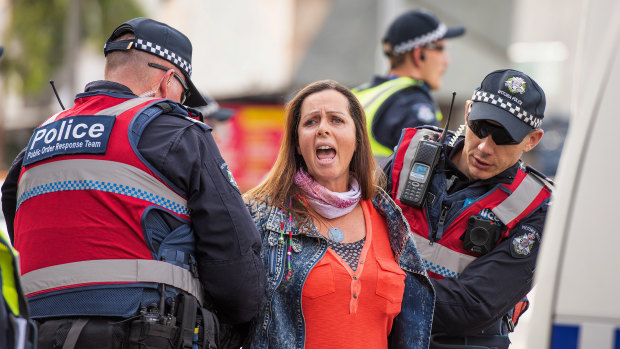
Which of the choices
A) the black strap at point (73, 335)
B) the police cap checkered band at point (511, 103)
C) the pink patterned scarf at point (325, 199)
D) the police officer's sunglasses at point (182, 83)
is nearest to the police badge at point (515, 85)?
the police cap checkered band at point (511, 103)

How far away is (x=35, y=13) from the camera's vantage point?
3253 cm

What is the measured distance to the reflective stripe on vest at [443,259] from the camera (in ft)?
12.8

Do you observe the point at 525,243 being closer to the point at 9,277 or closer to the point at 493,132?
the point at 493,132

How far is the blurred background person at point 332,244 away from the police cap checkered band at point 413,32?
1.90 meters

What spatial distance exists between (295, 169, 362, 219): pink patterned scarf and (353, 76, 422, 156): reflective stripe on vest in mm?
1322

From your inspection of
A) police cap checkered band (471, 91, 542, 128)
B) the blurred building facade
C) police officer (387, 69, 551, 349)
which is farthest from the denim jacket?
the blurred building facade

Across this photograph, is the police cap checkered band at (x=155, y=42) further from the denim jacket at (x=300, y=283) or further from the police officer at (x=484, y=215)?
the police officer at (x=484, y=215)

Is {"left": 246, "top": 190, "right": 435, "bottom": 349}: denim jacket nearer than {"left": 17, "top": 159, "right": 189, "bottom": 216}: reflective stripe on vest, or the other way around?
{"left": 17, "top": 159, "right": 189, "bottom": 216}: reflective stripe on vest

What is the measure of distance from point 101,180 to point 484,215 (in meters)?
1.72

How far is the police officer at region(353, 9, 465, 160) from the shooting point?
529 cm

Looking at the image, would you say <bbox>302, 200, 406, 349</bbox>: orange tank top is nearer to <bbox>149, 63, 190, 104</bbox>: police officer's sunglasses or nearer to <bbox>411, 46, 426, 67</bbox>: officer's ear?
<bbox>149, 63, 190, 104</bbox>: police officer's sunglasses

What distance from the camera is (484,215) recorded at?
387 cm

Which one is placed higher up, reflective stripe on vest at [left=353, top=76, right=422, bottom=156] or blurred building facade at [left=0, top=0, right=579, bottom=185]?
blurred building facade at [left=0, top=0, right=579, bottom=185]

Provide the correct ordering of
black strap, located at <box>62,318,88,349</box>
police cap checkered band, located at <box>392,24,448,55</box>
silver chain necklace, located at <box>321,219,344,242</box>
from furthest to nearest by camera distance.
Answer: police cap checkered band, located at <box>392,24,448,55</box> → silver chain necklace, located at <box>321,219,344,242</box> → black strap, located at <box>62,318,88,349</box>
